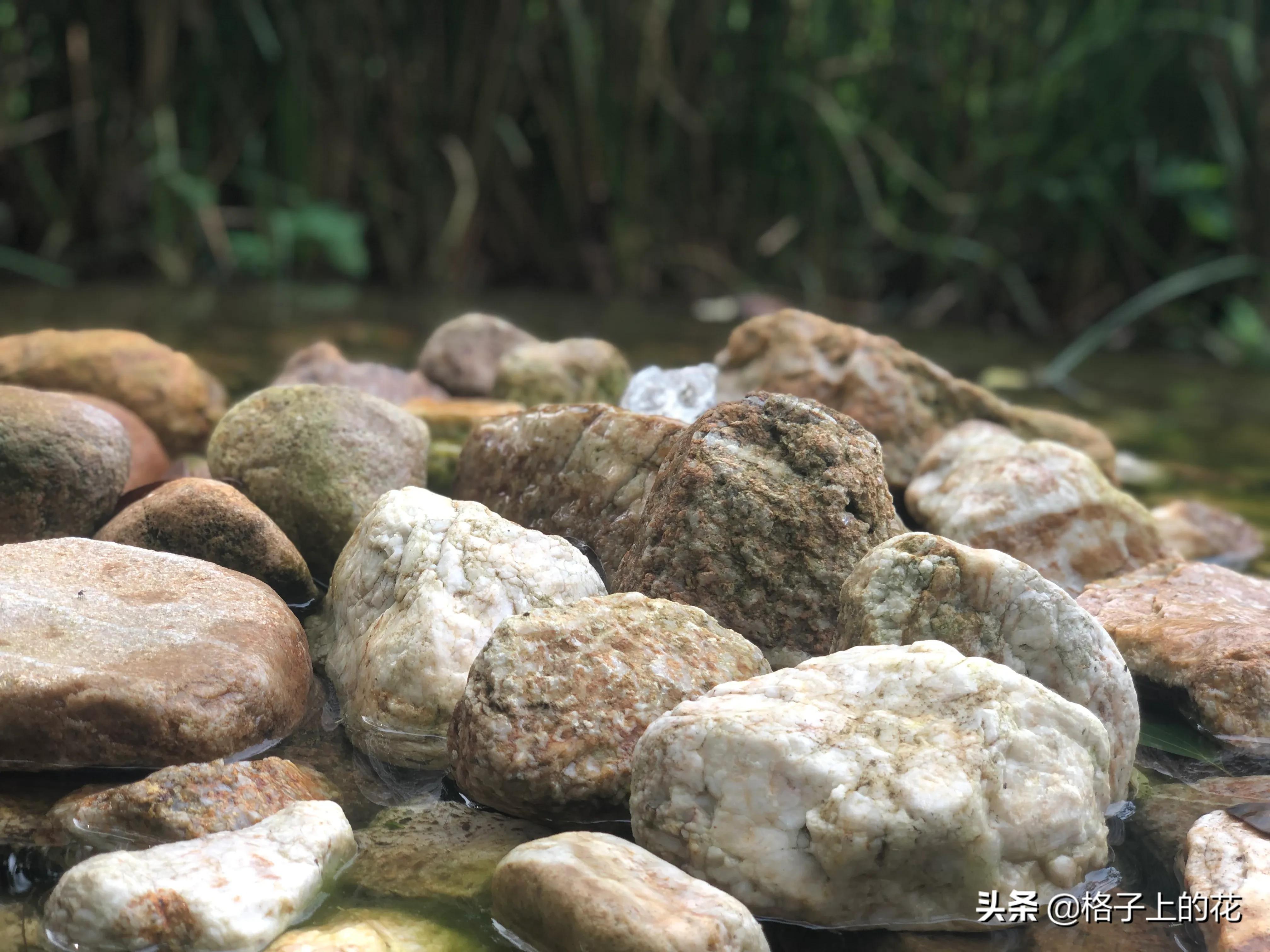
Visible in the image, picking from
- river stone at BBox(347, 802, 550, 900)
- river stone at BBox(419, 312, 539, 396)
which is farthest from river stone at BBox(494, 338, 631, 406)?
river stone at BBox(347, 802, 550, 900)

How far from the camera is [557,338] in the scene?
5.08 m

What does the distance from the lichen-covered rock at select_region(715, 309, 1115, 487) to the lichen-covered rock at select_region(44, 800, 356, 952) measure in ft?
5.42

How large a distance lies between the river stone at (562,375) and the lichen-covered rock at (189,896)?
1813 mm

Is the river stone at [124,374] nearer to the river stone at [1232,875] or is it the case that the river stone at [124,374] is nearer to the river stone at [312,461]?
the river stone at [312,461]

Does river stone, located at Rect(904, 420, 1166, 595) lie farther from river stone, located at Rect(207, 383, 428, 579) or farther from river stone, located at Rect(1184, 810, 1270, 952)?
river stone, located at Rect(207, 383, 428, 579)

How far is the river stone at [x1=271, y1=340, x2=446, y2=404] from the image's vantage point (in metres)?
3.09

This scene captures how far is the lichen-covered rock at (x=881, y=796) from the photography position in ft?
4.32

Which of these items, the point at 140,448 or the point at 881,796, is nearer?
the point at 881,796

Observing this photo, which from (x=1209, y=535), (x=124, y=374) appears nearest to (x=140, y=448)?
(x=124, y=374)

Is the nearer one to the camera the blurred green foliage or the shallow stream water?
the shallow stream water

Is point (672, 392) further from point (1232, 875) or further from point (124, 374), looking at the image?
point (1232, 875)

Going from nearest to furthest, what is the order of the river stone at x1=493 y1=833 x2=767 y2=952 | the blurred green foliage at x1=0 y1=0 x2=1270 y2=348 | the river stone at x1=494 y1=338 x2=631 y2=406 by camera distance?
the river stone at x1=493 y1=833 x2=767 y2=952 → the river stone at x1=494 y1=338 x2=631 y2=406 → the blurred green foliage at x1=0 y1=0 x2=1270 y2=348

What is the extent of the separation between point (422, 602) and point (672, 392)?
3.81ft

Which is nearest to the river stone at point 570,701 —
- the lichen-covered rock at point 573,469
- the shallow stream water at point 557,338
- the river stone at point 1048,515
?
the shallow stream water at point 557,338
